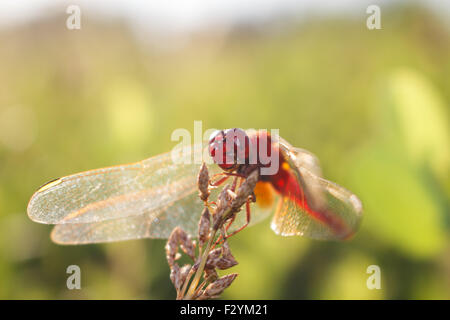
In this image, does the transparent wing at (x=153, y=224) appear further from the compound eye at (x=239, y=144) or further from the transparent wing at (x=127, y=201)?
the compound eye at (x=239, y=144)

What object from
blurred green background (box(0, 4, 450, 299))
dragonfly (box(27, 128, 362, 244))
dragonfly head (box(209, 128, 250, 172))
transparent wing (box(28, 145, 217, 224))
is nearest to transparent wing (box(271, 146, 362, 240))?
dragonfly (box(27, 128, 362, 244))

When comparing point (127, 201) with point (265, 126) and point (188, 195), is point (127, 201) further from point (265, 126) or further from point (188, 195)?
point (265, 126)

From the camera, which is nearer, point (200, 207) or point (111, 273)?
point (200, 207)

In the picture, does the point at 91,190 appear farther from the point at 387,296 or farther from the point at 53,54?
the point at 53,54

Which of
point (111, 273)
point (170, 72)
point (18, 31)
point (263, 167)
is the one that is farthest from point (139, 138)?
point (18, 31)

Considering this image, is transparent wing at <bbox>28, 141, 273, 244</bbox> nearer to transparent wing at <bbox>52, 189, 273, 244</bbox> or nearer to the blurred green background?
transparent wing at <bbox>52, 189, 273, 244</bbox>

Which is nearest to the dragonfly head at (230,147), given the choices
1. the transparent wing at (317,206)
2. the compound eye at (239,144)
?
the compound eye at (239,144)
